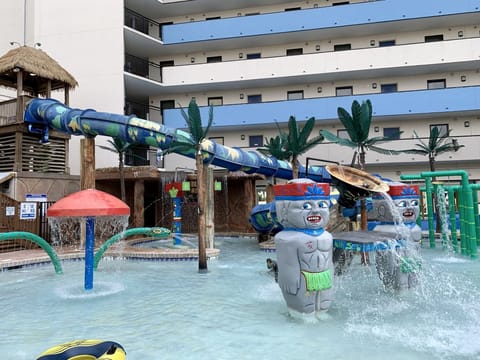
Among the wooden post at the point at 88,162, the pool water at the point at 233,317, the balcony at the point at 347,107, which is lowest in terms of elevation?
the pool water at the point at 233,317

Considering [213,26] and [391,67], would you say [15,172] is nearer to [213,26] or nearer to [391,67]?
[213,26]

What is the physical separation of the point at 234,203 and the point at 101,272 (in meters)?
10.5

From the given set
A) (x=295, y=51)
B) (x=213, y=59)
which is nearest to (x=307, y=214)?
(x=295, y=51)

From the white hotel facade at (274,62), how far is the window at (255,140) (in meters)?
0.08

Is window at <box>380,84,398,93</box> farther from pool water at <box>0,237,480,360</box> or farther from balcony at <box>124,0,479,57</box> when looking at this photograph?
pool water at <box>0,237,480,360</box>

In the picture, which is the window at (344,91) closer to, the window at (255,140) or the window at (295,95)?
the window at (295,95)

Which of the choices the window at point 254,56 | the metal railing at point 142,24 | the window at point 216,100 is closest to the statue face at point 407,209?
the window at point 216,100

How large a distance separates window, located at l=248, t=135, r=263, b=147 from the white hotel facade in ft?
0.25

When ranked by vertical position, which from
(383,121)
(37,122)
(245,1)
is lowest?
(37,122)

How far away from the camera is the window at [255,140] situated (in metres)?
23.9

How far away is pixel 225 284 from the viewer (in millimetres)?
8555

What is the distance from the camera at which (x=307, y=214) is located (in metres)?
5.74

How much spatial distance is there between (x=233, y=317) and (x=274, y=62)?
19.1 meters

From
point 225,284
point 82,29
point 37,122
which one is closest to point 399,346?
point 225,284
